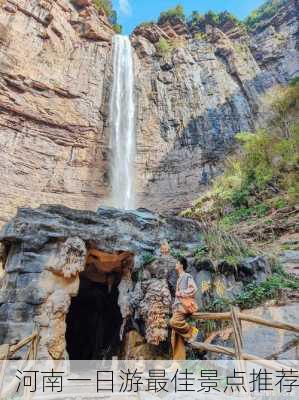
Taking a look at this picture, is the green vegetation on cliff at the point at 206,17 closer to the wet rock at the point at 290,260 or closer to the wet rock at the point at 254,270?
the wet rock at the point at 290,260

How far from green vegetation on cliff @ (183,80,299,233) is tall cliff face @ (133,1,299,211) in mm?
4330

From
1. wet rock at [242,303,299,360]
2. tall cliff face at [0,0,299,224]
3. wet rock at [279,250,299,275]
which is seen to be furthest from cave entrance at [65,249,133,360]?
tall cliff face at [0,0,299,224]

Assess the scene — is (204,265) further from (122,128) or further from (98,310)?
(122,128)

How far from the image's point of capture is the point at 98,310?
35.9 feet

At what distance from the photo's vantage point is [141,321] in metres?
6.78

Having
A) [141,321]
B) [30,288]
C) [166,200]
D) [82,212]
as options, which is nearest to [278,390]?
[141,321]

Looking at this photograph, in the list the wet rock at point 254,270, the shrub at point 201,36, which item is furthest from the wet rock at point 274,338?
the shrub at point 201,36

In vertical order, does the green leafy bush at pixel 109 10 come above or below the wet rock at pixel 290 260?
above

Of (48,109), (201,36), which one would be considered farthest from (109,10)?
(48,109)

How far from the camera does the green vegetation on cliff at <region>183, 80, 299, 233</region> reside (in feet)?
45.6

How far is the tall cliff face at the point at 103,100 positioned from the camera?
20.1 meters

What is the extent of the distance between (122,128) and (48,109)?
559cm

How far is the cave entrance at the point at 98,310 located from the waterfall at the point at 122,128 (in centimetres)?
1017

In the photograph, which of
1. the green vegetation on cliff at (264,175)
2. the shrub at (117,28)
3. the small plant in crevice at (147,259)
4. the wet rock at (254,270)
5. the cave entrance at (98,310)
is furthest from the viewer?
the shrub at (117,28)
